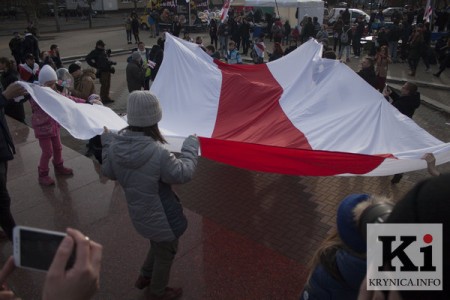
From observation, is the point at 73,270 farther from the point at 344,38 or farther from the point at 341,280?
the point at 344,38

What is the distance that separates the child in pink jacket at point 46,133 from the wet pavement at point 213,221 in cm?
21

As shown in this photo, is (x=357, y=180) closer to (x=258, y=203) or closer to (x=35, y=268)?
(x=258, y=203)

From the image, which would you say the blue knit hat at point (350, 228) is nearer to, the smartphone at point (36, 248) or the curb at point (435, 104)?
the smartphone at point (36, 248)

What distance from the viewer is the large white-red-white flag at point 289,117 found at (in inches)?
153

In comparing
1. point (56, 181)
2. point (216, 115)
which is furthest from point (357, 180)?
point (56, 181)

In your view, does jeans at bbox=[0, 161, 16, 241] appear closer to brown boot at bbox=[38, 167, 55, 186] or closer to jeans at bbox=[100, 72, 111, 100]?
brown boot at bbox=[38, 167, 55, 186]

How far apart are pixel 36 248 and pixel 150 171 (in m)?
1.48

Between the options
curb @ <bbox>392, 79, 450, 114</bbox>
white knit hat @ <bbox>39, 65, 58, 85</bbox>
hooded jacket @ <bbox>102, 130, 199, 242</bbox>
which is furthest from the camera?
curb @ <bbox>392, 79, 450, 114</bbox>

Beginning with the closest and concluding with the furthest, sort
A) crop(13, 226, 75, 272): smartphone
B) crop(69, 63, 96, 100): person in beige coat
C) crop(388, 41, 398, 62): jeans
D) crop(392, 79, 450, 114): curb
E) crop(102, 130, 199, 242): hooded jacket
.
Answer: crop(13, 226, 75, 272): smartphone
crop(102, 130, 199, 242): hooded jacket
crop(69, 63, 96, 100): person in beige coat
crop(392, 79, 450, 114): curb
crop(388, 41, 398, 62): jeans

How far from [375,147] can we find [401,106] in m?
1.92

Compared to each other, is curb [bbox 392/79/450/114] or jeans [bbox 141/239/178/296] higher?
jeans [bbox 141/239/178/296]

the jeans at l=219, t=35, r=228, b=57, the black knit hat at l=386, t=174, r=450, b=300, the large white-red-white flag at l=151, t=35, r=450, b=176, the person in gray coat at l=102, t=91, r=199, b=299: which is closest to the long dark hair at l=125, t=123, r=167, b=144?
the person in gray coat at l=102, t=91, r=199, b=299

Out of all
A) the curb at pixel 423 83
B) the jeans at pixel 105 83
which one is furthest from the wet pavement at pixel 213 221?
the curb at pixel 423 83

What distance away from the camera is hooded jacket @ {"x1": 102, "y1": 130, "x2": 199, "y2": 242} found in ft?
8.96
